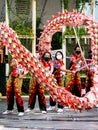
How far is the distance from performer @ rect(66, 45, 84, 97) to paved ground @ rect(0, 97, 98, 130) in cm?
89

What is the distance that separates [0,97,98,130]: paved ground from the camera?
11.5 meters

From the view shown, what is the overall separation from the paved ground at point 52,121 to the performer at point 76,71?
887 millimetres

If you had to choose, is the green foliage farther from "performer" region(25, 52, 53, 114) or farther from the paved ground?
"performer" region(25, 52, 53, 114)

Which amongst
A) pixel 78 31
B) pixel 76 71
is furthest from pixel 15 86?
pixel 78 31

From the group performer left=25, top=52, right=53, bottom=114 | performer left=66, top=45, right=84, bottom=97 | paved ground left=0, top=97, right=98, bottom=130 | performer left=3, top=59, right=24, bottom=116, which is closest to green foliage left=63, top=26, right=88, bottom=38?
performer left=66, top=45, right=84, bottom=97

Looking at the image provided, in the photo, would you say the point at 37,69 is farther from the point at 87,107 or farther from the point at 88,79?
the point at 88,79

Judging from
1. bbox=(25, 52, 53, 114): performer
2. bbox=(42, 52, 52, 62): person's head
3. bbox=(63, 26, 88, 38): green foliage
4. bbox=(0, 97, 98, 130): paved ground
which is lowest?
bbox=(0, 97, 98, 130): paved ground

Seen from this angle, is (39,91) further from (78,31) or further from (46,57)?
(78,31)

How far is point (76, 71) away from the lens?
46.8 feet

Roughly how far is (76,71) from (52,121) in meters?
2.18

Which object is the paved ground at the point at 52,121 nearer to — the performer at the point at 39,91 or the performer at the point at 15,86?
the performer at the point at 39,91

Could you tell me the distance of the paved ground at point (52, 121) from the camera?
37.6ft

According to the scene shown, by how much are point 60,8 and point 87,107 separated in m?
6.97

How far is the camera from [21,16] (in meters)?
17.6
